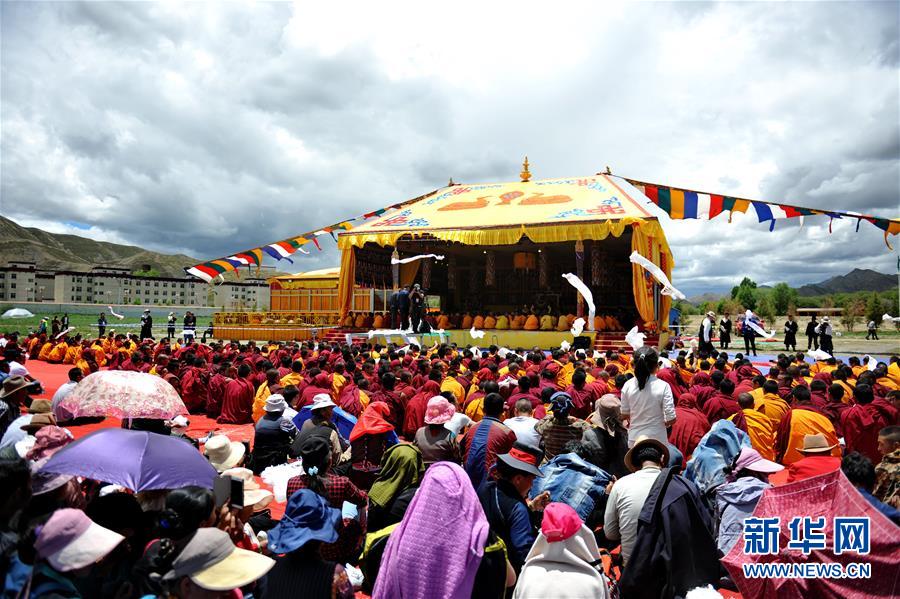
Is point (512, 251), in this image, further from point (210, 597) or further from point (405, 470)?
point (210, 597)

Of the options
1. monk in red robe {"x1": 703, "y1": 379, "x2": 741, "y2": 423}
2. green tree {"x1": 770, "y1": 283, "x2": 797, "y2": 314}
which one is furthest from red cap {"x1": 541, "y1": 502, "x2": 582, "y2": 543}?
green tree {"x1": 770, "y1": 283, "x2": 797, "y2": 314}

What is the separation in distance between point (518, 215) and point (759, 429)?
14.7 meters

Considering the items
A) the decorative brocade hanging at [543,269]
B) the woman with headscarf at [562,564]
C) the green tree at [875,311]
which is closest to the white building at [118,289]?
the decorative brocade hanging at [543,269]

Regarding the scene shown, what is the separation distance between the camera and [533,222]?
18688 mm

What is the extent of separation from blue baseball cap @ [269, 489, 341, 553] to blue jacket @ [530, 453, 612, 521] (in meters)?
1.73

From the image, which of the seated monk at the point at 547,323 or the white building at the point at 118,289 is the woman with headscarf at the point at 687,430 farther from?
the white building at the point at 118,289

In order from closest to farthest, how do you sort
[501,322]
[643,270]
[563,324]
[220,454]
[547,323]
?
[220,454] < [643,270] < [563,324] < [547,323] < [501,322]

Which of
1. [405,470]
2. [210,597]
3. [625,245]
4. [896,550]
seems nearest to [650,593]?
[896,550]

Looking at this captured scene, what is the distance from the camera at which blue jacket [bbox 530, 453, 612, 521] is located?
390 cm

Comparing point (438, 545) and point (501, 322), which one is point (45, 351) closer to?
point (501, 322)

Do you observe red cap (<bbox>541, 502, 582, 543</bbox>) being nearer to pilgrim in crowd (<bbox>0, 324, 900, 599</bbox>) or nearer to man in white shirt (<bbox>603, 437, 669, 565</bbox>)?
pilgrim in crowd (<bbox>0, 324, 900, 599</bbox>)

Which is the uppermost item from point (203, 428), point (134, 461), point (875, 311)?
point (875, 311)

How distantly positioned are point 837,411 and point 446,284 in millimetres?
20567

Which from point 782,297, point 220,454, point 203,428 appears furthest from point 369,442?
point 782,297
